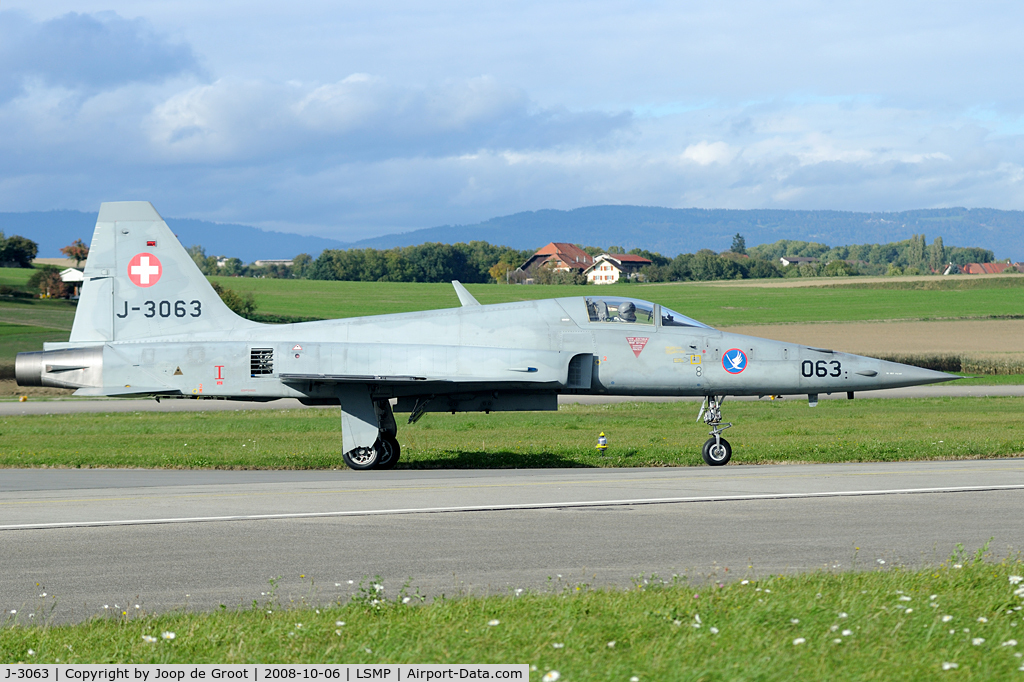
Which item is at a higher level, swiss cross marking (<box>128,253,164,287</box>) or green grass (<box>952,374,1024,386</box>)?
swiss cross marking (<box>128,253,164,287</box>)

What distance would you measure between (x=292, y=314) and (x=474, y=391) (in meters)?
56.0

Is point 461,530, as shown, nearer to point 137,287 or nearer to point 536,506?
point 536,506

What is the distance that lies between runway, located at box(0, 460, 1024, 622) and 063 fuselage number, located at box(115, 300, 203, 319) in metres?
3.90

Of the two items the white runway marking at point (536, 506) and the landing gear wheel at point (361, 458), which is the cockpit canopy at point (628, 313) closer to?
the landing gear wheel at point (361, 458)

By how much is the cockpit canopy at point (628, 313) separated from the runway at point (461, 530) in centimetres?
331

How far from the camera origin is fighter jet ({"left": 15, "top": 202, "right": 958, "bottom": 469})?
16.9 metres

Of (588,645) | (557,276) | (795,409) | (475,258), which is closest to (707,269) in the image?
(557,276)

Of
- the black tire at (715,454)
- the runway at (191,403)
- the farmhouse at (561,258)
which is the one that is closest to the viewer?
the black tire at (715,454)

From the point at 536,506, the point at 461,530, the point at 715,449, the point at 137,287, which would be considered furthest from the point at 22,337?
the point at 461,530

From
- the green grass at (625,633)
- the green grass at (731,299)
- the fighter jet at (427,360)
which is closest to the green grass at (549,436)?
the fighter jet at (427,360)

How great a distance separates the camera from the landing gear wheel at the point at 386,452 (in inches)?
698

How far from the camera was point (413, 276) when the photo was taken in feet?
383

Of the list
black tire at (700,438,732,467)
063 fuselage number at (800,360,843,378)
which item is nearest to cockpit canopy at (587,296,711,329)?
063 fuselage number at (800,360,843,378)

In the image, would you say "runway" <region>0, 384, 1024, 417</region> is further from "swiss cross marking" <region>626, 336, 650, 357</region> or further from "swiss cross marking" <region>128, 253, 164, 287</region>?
"swiss cross marking" <region>128, 253, 164, 287</region>
